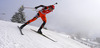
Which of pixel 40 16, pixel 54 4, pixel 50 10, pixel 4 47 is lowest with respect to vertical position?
pixel 4 47

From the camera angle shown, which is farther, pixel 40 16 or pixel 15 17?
pixel 15 17

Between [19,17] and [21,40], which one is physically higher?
[19,17]

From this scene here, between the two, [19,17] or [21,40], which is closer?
[21,40]

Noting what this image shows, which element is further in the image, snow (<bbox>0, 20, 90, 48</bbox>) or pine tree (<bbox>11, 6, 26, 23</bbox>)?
pine tree (<bbox>11, 6, 26, 23</bbox>)

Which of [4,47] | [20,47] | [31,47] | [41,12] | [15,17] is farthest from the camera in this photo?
[15,17]

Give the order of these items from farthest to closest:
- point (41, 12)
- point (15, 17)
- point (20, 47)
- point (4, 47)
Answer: point (15, 17)
point (41, 12)
point (20, 47)
point (4, 47)

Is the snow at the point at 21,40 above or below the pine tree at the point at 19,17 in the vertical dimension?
below

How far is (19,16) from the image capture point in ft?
85.9

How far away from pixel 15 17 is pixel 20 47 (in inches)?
1002

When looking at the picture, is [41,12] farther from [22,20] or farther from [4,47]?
[22,20]

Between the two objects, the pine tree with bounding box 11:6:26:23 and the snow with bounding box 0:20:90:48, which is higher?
the pine tree with bounding box 11:6:26:23

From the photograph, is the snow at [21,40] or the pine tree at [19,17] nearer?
the snow at [21,40]

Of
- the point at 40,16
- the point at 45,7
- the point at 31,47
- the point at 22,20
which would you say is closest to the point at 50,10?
the point at 45,7

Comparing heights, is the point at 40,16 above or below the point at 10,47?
above
